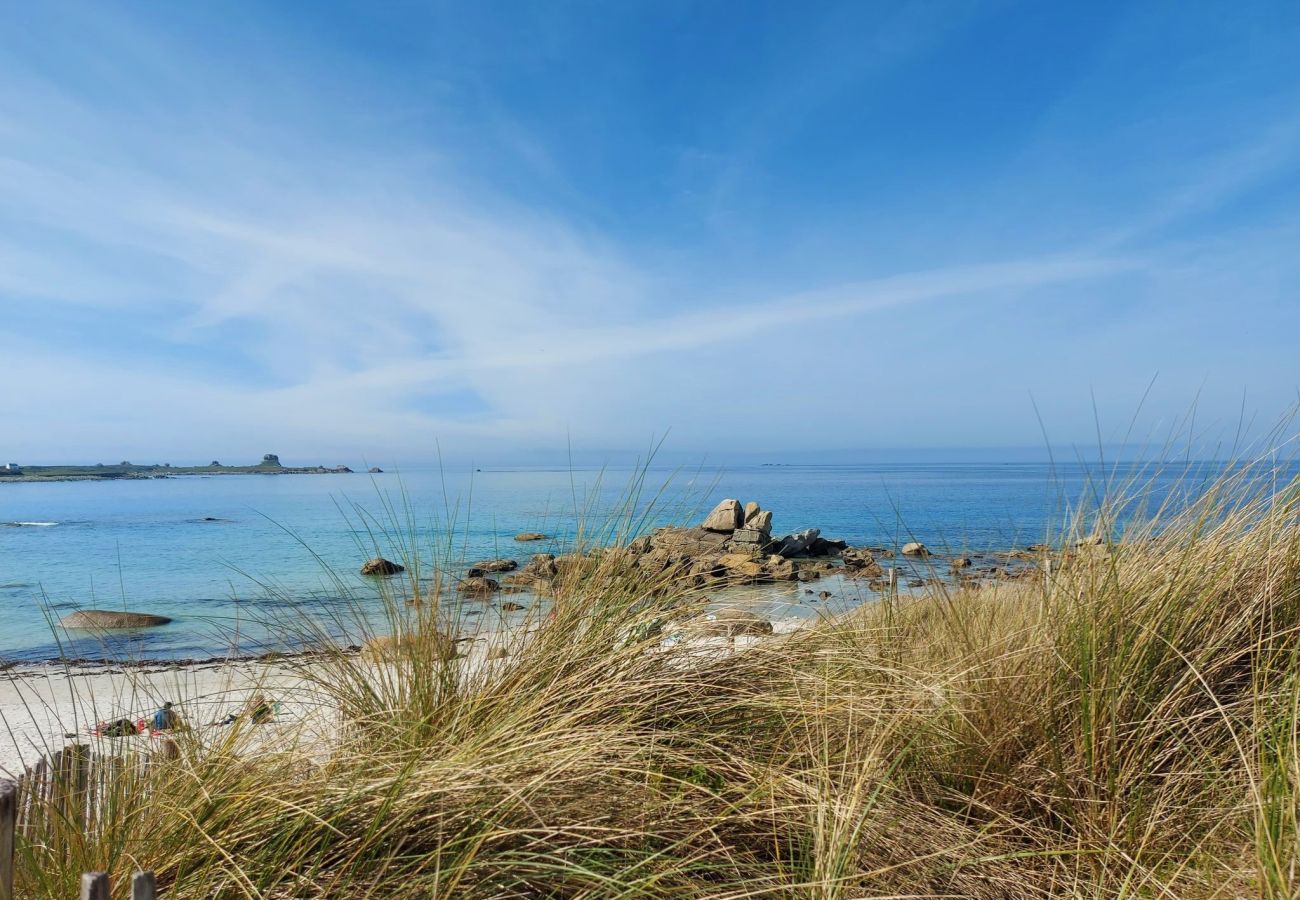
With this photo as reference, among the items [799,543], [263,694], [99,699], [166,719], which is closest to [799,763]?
[263,694]

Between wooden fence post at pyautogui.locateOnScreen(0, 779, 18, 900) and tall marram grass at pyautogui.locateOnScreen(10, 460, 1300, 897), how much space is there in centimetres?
16

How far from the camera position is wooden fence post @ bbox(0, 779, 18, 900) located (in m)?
1.45

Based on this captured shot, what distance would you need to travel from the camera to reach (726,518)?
72.8ft

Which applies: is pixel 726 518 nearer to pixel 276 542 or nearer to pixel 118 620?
pixel 276 542

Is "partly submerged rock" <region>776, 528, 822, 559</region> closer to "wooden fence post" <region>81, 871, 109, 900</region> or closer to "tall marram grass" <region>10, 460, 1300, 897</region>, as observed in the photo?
"tall marram grass" <region>10, 460, 1300, 897</region>

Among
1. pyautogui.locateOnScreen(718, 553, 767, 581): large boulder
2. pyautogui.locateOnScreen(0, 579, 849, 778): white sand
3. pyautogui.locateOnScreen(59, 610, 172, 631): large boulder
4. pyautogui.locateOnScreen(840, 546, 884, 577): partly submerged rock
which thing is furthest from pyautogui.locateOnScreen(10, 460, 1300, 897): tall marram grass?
pyautogui.locateOnScreen(840, 546, 884, 577): partly submerged rock

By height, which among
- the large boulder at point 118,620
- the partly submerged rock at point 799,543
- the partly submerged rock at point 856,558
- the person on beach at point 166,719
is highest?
the person on beach at point 166,719

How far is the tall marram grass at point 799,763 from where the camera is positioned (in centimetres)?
171

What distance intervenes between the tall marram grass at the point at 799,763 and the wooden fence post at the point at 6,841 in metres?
0.16

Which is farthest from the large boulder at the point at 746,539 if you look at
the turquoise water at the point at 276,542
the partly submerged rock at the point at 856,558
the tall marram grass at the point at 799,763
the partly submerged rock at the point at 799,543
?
the tall marram grass at the point at 799,763

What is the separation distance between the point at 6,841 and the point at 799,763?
1.97 m

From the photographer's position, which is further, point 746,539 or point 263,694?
point 746,539

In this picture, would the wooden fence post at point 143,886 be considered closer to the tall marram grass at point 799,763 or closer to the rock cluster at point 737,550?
the tall marram grass at point 799,763

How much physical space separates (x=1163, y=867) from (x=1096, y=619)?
761 millimetres
